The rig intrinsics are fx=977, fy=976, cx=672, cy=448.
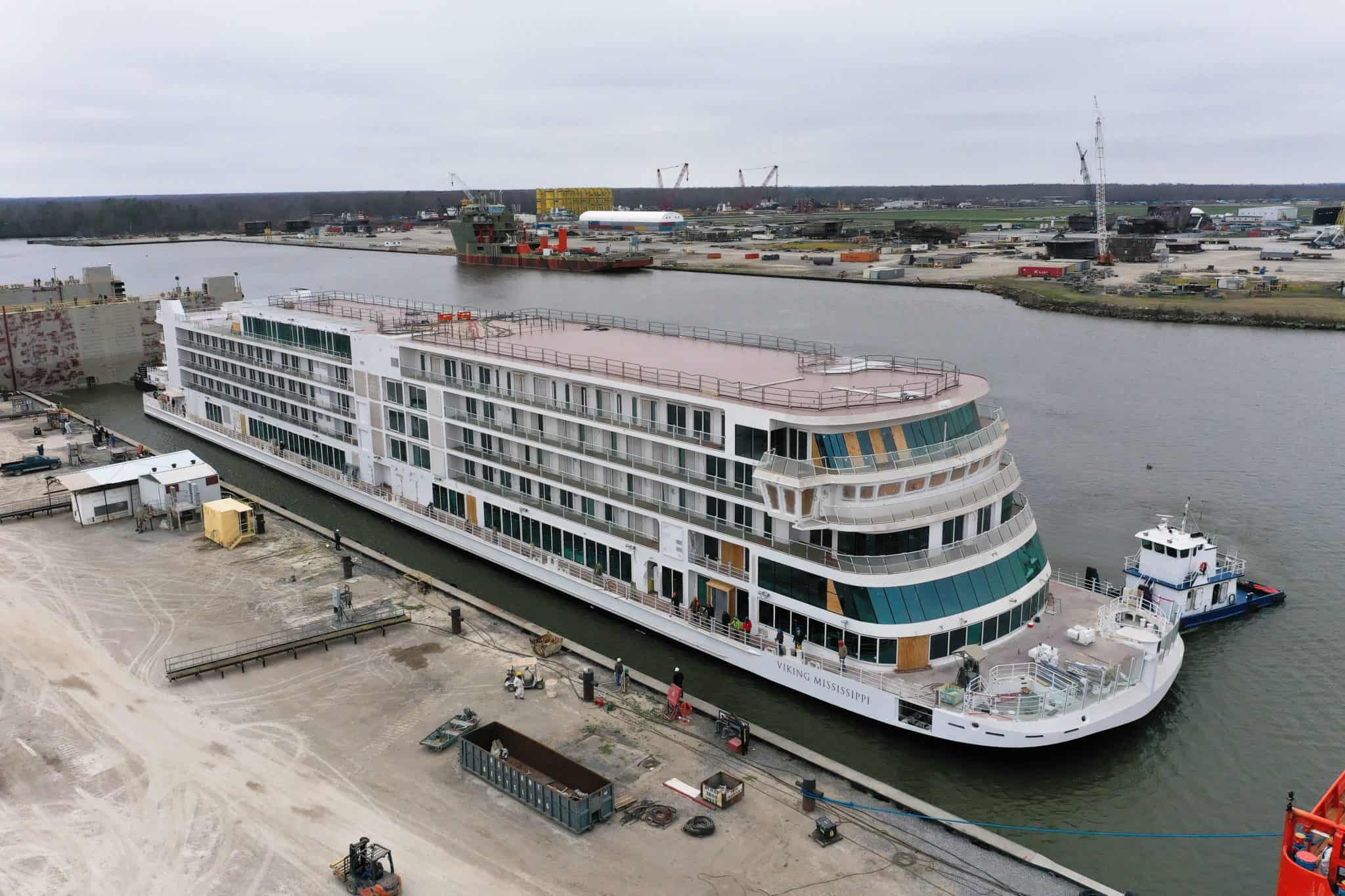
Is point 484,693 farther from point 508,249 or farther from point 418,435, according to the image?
point 508,249

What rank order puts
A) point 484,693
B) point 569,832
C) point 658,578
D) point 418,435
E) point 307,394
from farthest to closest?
point 307,394
point 418,435
point 658,578
point 484,693
point 569,832

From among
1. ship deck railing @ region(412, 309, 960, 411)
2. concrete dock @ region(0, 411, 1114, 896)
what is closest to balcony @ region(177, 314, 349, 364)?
ship deck railing @ region(412, 309, 960, 411)

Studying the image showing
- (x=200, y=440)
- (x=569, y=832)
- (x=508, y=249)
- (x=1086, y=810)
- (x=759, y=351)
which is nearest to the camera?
(x=569, y=832)

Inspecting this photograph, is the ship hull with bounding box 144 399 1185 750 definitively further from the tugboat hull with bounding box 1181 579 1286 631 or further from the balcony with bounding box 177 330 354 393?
the balcony with bounding box 177 330 354 393

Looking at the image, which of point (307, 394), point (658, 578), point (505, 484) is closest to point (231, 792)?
point (658, 578)

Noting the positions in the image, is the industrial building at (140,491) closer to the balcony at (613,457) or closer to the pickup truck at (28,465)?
the pickup truck at (28,465)

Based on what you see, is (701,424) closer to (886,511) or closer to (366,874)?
(886,511)

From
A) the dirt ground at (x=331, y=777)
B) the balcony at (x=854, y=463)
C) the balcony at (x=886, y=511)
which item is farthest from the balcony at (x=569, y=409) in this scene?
the dirt ground at (x=331, y=777)
